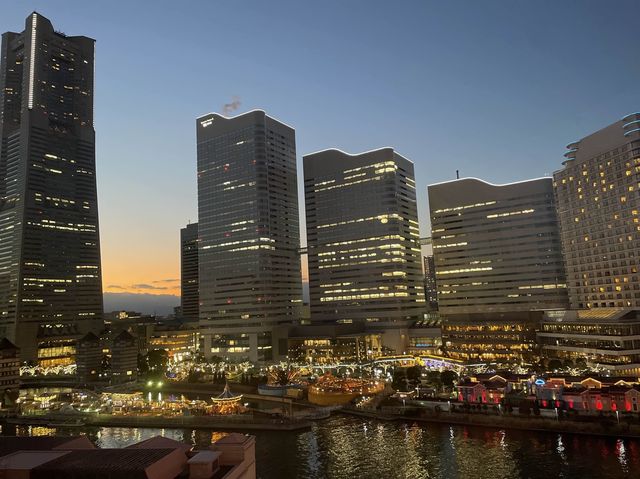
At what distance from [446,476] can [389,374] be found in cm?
6494

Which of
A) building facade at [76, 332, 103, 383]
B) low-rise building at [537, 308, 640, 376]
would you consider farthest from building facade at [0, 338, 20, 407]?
low-rise building at [537, 308, 640, 376]

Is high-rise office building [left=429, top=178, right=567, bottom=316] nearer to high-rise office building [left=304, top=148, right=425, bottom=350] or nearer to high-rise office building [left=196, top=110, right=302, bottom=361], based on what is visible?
high-rise office building [left=304, top=148, right=425, bottom=350]

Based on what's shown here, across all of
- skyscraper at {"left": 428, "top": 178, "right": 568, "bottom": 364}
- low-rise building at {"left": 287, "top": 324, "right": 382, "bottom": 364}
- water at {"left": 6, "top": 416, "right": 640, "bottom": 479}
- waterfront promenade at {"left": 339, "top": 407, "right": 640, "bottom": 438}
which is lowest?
water at {"left": 6, "top": 416, "right": 640, "bottom": 479}

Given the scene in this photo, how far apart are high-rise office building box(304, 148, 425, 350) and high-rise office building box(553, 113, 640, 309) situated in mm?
51689

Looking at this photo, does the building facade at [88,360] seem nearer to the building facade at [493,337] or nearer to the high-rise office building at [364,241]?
the high-rise office building at [364,241]

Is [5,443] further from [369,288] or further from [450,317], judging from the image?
[369,288]

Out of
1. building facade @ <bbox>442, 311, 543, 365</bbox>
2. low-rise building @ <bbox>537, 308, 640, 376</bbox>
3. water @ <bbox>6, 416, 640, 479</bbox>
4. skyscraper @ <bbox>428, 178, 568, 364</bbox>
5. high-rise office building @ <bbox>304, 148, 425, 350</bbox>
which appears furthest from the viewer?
high-rise office building @ <bbox>304, 148, 425, 350</bbox>

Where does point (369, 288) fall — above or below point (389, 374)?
above

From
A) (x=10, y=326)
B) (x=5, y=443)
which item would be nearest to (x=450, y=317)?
(x=5, y=443)

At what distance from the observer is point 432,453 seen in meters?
57.6

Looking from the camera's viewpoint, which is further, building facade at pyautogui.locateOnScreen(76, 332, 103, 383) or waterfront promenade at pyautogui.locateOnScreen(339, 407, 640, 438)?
building facade at pyautogui.locateOnScreen(76, 332, 103, 383)

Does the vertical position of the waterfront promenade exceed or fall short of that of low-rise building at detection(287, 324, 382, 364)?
it falls short

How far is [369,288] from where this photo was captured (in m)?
173

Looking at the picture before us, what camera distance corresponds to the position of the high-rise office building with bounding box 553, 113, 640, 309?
12281 centimetres
